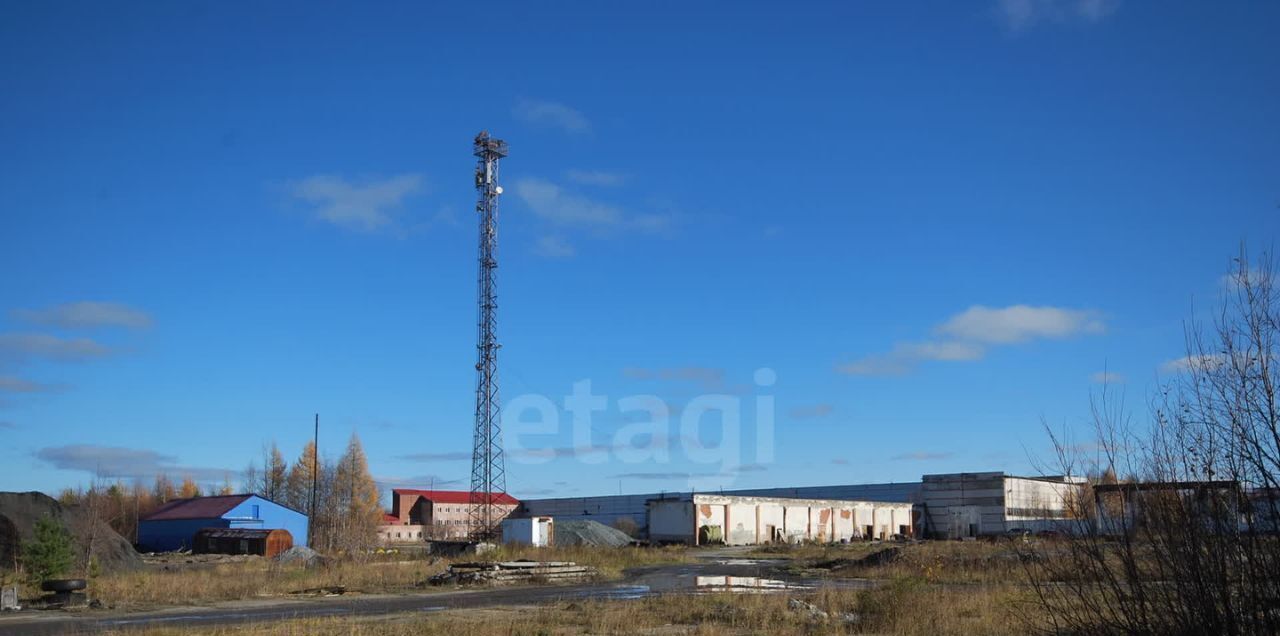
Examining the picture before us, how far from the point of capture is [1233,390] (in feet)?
25.1

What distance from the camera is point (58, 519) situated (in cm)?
3669

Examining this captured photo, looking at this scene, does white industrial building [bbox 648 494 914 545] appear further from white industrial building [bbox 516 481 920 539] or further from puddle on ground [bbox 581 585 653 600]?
puddle on ground [bbox 581 585 653 600]

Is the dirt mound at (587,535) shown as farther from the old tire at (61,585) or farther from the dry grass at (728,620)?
the dry grass at (728,620)

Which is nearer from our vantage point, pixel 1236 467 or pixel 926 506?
pixel 1236 467

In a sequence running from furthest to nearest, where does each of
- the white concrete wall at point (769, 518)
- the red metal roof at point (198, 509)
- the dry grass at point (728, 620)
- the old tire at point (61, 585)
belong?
1. the white concrete wall at point (769, 518)
2. the red metal roof at point (198, 509)
3. the old tire at point (61, 585)
4. the dry grass at point (728, 620)

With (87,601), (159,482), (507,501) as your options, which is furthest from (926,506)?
(159,482)

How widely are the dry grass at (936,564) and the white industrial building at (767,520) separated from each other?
14873 millimetres

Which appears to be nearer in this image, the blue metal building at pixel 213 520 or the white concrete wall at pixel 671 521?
the blue metal building at pixel 213 520

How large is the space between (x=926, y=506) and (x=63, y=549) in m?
68.6

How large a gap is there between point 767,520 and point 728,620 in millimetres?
54643

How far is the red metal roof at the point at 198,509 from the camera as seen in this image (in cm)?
6600

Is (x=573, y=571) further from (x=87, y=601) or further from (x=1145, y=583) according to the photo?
(x=1145, y=583)

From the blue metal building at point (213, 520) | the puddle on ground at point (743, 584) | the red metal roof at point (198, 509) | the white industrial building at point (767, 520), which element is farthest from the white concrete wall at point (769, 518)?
the puddle on ground at point (743, 584)

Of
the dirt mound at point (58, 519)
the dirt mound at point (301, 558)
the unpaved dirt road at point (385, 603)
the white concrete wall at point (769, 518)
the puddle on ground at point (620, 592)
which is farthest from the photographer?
the white concrete wall at point (769, 518)
